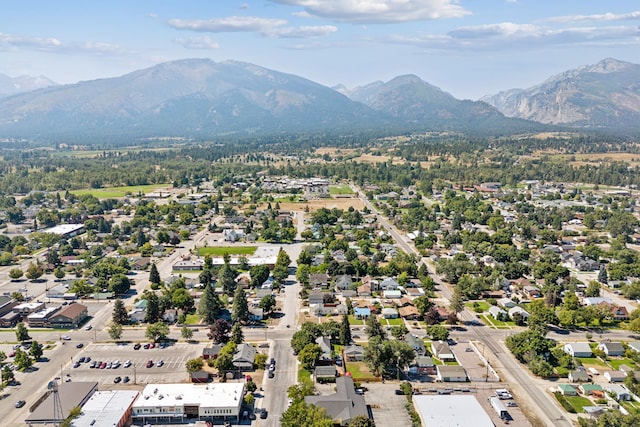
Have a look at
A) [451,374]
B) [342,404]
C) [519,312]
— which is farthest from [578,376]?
[342,404]

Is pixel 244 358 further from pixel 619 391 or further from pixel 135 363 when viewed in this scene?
pixel 619 391

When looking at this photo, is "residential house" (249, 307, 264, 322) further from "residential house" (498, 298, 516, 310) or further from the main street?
"residential house" (498, 298, 516, 310)

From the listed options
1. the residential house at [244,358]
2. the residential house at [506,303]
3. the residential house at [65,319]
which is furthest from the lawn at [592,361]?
the residential house at [65,319]

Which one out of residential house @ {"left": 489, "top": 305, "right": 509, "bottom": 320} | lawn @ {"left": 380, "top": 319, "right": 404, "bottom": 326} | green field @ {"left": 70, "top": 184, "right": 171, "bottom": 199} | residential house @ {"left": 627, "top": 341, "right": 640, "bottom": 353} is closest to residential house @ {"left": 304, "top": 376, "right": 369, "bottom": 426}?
lawn @ {"left": 380, "top": 319, "right": 404, "bottom": 326}

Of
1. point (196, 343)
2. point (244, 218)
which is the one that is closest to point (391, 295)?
point (196, 343)

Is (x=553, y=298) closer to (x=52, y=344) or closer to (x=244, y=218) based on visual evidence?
(x=52, y=344)

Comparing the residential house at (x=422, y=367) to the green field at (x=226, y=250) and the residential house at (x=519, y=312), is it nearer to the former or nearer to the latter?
the residential house at (x=519, y=312)
